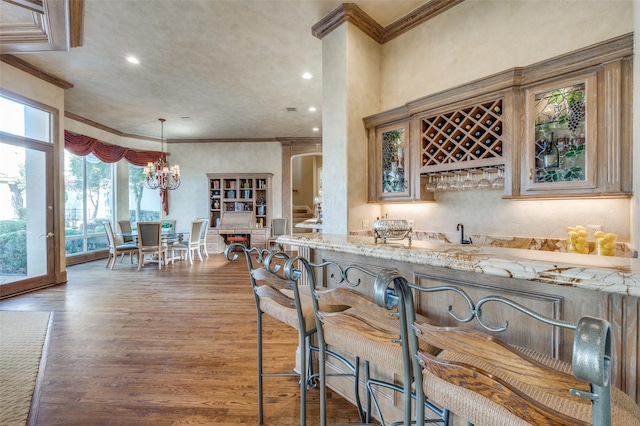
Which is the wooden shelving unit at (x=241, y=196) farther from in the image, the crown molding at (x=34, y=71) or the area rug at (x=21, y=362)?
the area rug at (x=21, y=362)

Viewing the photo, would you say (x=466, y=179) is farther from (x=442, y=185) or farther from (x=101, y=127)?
(x=101, y=127)

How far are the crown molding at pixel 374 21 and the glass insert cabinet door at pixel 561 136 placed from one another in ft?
4.76

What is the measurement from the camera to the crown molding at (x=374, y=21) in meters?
3.05

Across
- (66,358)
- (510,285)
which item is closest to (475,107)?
(510,285)

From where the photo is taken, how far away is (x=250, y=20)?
3.37 metres

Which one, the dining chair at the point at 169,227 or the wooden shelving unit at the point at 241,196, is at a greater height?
the wooden shelving unit at the point at 241,196

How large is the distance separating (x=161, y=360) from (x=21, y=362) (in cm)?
109

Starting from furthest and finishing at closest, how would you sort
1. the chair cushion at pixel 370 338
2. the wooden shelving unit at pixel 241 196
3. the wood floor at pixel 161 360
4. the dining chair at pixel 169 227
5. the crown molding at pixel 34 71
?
1. the wooden shelving unit at pixel 241 196
2. the dining chair at pixel 169 227
3. the crown molding at pixel 34 71
4. the wood floor at pixel 161 360
5. the chair cushion at pixel 370 338

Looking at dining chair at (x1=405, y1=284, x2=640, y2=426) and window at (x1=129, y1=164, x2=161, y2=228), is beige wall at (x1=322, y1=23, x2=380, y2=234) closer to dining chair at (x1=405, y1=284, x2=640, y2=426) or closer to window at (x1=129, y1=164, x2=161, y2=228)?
dining chair at (x1=405, y1=284, x2=640, y2=426)

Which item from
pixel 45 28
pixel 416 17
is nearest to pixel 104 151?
pixel 45 28

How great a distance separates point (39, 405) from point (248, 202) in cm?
702

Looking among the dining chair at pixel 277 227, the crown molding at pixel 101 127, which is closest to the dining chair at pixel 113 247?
the crown molding at pixel 101 127

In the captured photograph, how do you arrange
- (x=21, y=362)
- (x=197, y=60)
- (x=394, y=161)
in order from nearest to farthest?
(x=21, y=362) < (x=394, y=161) < (x=197, y=60)

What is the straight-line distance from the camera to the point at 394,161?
3.24m
